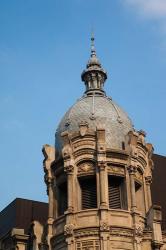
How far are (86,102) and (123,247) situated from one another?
13.5 meters

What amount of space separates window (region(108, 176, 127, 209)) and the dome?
261 cm

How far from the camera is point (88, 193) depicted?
44000 millimetres

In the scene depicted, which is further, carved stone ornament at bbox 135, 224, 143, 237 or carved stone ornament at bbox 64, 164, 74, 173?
carved stone ornament at bbox 64, 164, 74, 173

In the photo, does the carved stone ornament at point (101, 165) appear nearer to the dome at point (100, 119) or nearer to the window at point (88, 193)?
the window at point (88, 193)

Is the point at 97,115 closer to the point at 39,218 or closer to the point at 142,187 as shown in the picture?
the point at 142,187

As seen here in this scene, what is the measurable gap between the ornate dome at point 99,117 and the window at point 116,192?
2.61m

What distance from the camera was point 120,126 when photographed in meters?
46.8

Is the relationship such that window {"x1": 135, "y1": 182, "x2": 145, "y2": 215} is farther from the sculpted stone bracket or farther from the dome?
the sculpted stone bracket

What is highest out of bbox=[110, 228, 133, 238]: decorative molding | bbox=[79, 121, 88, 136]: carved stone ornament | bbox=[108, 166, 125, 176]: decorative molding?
bbox=[79, 121, 88, 136]: carved stone ornament

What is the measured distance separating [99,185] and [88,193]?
183cm

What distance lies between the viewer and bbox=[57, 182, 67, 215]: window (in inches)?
1761

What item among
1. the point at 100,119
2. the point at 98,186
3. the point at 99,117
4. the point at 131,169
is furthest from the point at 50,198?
the point at 99,117

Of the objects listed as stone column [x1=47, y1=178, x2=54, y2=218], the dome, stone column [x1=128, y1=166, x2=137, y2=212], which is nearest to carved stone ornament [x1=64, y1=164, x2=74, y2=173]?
stone column [x1=47, y1=178, x2=54, y2=218]

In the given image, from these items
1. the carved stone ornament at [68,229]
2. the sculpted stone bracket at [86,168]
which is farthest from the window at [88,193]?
the carved stone ornament at [68,229]
